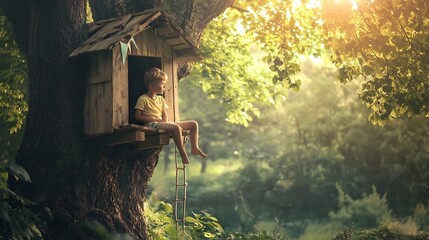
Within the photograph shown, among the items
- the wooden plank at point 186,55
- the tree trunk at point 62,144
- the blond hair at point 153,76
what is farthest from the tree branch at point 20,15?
the wooden plank at point 186,55

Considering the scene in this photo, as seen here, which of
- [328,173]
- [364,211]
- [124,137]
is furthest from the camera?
[328,173]

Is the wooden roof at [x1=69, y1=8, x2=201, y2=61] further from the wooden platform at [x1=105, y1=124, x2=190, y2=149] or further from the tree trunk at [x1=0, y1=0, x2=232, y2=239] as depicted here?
the wooden platform at [x1=105, y1=124, x2=190, y2=149]

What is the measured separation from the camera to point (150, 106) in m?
9.59

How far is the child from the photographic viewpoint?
9.36 metres

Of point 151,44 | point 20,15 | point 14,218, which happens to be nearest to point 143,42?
point 151,44

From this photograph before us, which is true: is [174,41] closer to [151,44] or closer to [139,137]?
[151,44]

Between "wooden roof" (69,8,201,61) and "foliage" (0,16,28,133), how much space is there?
11.1ft

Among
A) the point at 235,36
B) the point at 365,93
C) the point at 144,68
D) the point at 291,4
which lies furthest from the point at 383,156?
the point at 144,68

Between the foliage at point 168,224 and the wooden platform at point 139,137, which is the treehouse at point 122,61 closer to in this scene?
the wooden platform at point 139,137

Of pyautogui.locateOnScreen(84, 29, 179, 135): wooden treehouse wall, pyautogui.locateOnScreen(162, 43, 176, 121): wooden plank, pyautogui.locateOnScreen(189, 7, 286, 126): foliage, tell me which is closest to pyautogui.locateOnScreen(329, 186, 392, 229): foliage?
pyautogui.locateOnScreen(189, 7, 286, 126): foliage

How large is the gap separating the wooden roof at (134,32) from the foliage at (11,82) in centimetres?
339

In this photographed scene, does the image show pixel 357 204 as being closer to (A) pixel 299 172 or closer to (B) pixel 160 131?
(A) pixel 299 172

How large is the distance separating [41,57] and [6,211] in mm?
3585

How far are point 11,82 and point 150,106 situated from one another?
4.70 meters
